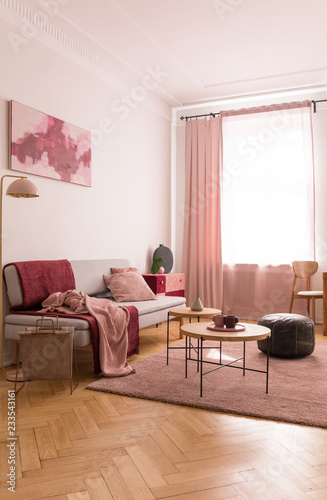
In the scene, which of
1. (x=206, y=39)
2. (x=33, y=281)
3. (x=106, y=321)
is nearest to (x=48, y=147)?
(x=33, y=281)

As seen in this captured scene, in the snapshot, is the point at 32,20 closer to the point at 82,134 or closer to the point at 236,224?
the point at 82,134

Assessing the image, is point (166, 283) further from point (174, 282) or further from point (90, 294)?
point (90, 294)

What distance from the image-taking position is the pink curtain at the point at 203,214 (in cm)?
645

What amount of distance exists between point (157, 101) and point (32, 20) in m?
2.61

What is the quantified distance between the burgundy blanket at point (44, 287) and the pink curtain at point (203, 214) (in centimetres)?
274

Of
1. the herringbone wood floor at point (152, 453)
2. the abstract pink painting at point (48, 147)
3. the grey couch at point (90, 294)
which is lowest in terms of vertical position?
the herringbone wood floor at point (152, 453)

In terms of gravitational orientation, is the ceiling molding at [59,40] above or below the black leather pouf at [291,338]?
above

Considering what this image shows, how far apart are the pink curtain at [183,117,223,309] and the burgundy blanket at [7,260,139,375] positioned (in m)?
2.74

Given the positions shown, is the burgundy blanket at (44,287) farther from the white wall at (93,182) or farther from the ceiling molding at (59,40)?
the ceiling molding at (59,40)

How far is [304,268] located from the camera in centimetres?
579

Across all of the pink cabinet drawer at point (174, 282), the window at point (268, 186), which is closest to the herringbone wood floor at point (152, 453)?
the pink cabinet drawer at point (174, 282)

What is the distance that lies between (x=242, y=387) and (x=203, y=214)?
377cm

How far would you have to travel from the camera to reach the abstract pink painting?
3.81 meters

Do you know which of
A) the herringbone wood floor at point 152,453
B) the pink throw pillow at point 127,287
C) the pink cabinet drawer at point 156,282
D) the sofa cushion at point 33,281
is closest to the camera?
the herringbone wood floor at point 152,453
